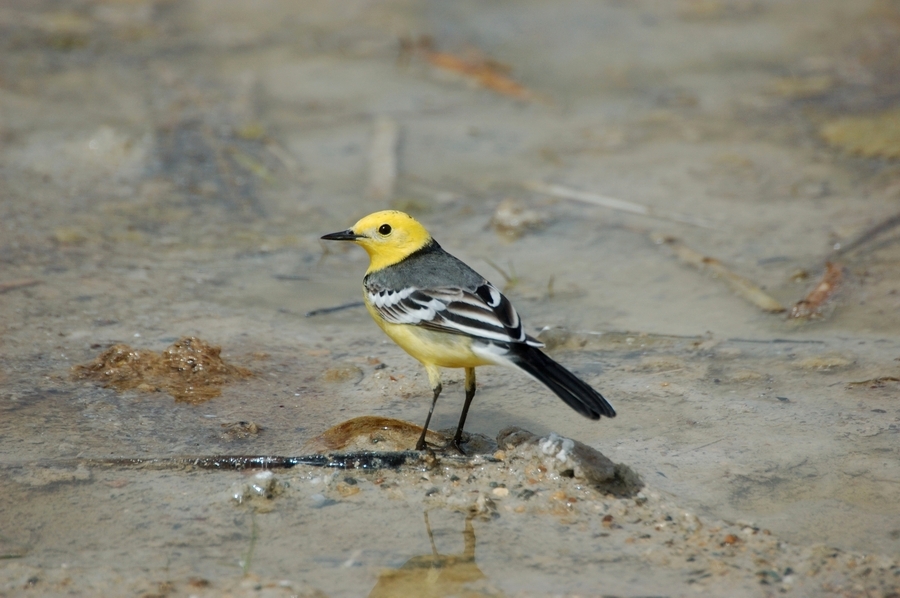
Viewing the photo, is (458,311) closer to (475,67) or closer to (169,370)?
(169,370)

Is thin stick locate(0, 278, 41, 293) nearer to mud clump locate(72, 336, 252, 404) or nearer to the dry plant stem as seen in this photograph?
mud clump locate(72, 336, 252, 404)

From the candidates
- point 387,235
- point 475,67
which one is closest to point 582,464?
point 387,235

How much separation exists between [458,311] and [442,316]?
77mm

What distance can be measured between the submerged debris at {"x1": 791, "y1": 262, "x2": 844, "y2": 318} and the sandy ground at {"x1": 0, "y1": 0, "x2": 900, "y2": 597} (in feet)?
0.18

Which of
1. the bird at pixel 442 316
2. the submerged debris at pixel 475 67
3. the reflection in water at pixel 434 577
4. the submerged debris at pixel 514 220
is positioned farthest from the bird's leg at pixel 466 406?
the submerged debris at pixel 475 67

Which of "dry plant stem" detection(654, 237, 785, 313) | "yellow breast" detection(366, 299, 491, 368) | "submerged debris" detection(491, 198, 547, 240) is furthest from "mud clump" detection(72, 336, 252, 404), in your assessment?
"dry plant stem" detection(654, 237, 785, 313)

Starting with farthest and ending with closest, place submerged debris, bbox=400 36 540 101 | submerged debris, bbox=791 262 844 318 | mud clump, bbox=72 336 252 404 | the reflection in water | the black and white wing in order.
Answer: submerged debris, bbox=400 36 540 101, submerged debris, bbox=791 262 844 318, mud clump, bbox=72 336 252 404, the black and white wing, the reflection in water

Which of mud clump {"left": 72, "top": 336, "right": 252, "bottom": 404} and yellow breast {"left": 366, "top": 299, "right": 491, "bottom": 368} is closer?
yellow breast {"left": 366, "top": 299, "right": 491, "bottom": 368}

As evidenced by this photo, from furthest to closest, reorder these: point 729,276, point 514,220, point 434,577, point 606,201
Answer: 1. point 606,201
2. point 514,220
3. point 729,276
4. point 434,577

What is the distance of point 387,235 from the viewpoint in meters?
5.11

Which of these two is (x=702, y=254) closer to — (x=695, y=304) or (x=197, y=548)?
(x=695, y=304)

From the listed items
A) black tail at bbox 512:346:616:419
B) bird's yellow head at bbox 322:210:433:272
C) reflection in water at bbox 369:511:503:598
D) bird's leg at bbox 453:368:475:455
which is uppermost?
bird's yellow head at bbox 322:210:433:272

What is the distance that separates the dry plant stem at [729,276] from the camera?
5.79 meters

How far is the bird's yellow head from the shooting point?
509 centimetres
